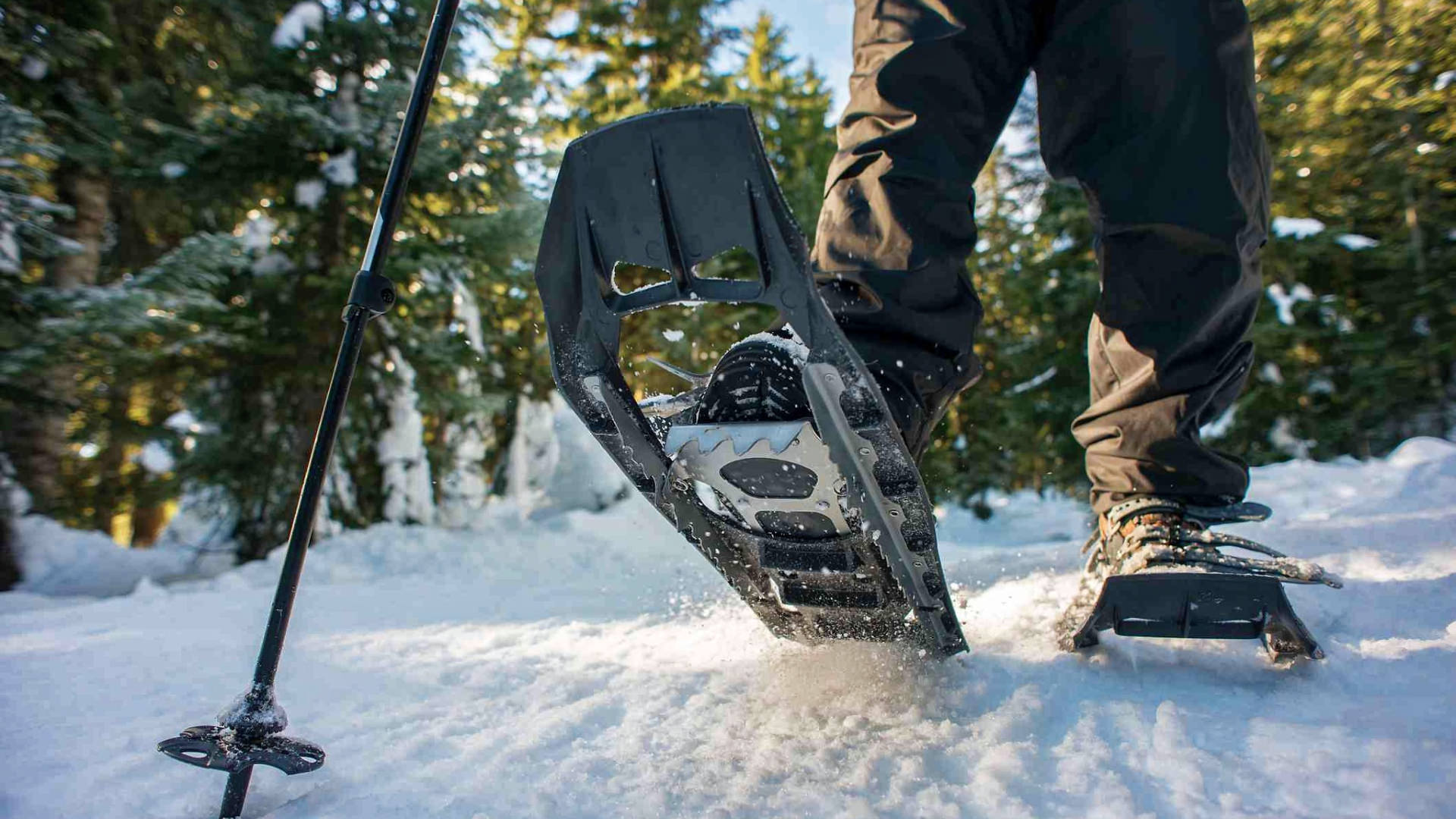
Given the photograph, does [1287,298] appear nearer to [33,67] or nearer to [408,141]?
[408,141]

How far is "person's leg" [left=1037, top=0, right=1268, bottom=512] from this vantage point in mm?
1122

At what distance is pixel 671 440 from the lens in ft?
3.12

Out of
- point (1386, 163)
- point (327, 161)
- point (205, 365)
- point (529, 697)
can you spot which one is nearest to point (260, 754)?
point (529, 697)

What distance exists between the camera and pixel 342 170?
14.6 ft

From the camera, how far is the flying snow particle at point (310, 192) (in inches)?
177

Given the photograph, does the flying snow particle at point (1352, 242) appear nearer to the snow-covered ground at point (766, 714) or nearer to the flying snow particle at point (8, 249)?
the snow-covered ground at point (766, 714)

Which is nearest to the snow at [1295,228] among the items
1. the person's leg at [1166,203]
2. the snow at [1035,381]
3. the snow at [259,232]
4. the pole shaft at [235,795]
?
the snow at [1035,381]

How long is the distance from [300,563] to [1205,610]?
117 centimetres

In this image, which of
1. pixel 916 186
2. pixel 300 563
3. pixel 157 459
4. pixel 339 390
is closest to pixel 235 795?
pixel 300 563

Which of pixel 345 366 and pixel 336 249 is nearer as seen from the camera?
pixel 345 366

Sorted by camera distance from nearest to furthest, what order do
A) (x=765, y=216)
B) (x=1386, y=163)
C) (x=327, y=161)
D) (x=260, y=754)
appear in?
(x=260, y=754) < (x=765, y=216) < (x=327, y=161) < (x=1386, y=163)

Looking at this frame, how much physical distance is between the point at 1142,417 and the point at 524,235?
4.13 m

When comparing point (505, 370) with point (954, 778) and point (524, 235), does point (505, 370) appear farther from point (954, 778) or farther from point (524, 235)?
point (954, 778)

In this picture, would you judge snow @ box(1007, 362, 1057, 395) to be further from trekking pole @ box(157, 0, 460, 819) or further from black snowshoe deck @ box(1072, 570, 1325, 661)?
trekking pole @ box(157, 0, 460, 819)
